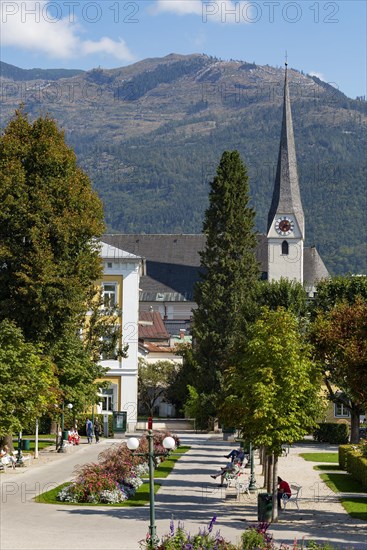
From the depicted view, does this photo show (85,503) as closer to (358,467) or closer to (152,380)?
(358,467)

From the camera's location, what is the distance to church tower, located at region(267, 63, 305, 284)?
145250mm

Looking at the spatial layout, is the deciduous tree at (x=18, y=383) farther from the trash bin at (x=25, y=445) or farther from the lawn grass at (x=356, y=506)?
the lawn grass at (x=356, y=506)

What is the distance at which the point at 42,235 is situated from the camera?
2072 inches

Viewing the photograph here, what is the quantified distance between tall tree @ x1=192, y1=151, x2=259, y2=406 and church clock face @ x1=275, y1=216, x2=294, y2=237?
58.0m

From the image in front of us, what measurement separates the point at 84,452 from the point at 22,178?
14504 mm

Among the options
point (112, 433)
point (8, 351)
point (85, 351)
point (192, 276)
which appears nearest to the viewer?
point (8, 351)

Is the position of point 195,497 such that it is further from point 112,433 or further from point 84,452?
point 112,433

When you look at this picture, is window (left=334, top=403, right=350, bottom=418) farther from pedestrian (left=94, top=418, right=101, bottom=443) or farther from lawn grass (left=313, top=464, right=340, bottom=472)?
lawn grass (left=313, top=464, right=340, bottom=472)

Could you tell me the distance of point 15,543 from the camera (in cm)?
2709

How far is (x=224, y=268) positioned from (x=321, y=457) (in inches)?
1200

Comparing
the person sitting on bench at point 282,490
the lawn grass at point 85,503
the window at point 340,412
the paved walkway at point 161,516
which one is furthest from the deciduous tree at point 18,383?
the window at point 340,412

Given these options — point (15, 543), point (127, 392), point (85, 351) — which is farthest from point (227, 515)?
point (127, 392)

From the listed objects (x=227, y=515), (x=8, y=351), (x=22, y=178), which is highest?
(x=22, y=178)

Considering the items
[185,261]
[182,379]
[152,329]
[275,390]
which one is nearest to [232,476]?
[275,390]
